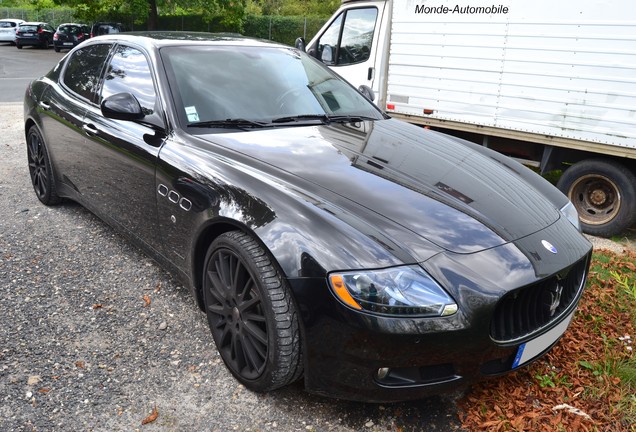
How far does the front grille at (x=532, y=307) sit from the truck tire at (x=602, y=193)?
291cm

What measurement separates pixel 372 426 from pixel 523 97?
13.6ft

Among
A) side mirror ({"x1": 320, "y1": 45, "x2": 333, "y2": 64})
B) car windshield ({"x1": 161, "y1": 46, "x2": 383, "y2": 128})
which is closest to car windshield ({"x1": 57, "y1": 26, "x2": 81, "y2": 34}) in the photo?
side mirror ({"x1": 320, "y1": 45, "x2": 333, "y2": 64})

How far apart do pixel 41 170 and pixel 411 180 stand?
375 cm

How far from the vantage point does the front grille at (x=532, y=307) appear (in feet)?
7.04

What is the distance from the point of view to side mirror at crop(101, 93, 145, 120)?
122 inches

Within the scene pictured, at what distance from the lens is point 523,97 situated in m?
5.41

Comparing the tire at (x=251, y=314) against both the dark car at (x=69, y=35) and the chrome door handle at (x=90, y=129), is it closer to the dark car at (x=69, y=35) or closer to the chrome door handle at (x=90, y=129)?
the chrome door handle at (x=90, y=129)

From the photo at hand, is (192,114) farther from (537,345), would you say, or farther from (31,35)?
(31,35)

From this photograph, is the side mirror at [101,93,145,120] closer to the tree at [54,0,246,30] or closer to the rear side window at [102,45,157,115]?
the rear side window at [102,45,157,115]

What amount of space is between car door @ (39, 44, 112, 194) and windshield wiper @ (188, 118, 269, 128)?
1252mm

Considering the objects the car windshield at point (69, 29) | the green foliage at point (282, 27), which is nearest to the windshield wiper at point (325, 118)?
the green foliage at point (282, 27)

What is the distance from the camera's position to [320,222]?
2.26 m

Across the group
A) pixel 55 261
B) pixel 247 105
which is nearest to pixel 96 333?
pixel 55 261

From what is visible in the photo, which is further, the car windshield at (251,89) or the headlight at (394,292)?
the car windshield at (251,89)
